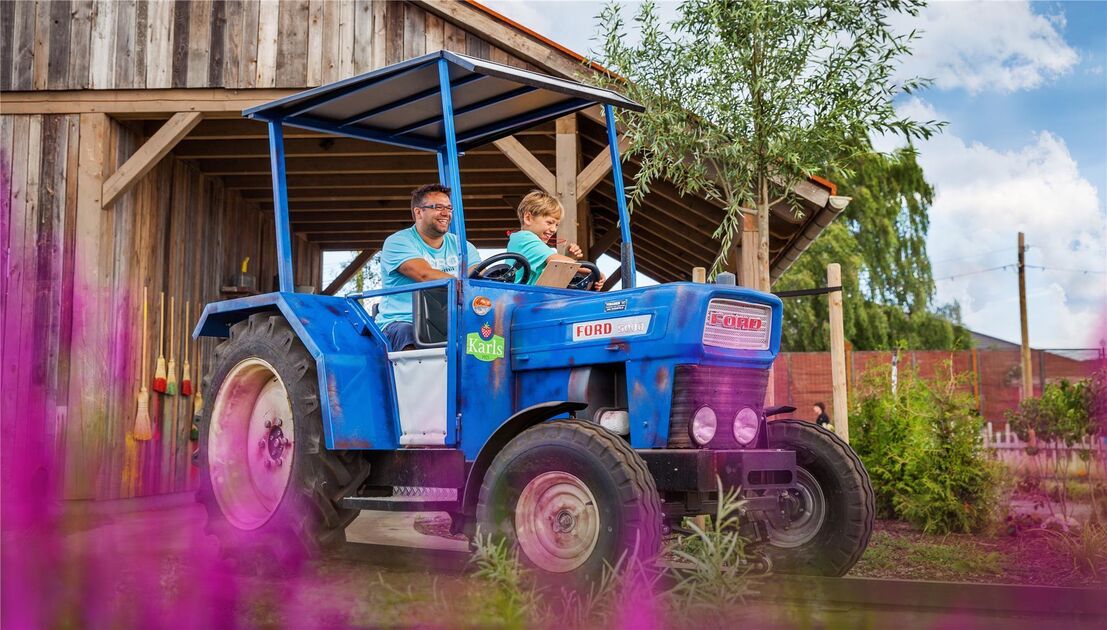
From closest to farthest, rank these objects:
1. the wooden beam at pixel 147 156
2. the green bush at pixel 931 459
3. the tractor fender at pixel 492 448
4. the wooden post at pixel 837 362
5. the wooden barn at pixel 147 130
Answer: the tractor fender at pixel 492 448, the green bush at pixel 931 459, the wooden post at pixel 837 362, the wooden barn at pixel 147 130, the wooden beam at pixel 147 156

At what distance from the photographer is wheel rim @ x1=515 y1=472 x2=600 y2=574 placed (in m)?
3.56

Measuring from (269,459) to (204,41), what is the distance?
213 inches

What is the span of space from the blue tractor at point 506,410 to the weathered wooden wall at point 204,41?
378 centimetres

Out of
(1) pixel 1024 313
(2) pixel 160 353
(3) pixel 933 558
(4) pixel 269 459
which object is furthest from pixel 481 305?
(1) pixel 1024 313

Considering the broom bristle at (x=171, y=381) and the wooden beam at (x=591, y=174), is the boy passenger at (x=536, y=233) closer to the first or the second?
the wooden beam at (x=591, y=174)

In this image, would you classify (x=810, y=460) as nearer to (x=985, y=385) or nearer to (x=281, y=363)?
(x=281, y=363)

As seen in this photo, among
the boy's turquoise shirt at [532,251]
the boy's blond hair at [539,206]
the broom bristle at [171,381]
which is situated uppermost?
the boy's blond hair at [539,206]

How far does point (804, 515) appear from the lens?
14.6 feet

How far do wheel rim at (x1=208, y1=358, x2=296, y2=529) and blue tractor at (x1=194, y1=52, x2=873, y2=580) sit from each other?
10mm

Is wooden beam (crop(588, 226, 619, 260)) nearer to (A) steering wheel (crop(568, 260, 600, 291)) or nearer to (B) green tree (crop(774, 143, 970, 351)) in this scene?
(A) steering wheel (crop(568, 260, 600, 291))

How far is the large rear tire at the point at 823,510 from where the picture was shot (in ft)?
14.1

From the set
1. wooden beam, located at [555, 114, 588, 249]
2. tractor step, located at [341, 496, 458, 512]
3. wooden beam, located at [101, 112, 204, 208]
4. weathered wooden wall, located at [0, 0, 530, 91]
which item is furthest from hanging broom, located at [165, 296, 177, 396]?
tractor step, located at [341, 496, 458, 512]

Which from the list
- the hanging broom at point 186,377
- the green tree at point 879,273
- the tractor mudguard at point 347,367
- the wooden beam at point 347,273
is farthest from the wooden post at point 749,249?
the green tree at point 879,273

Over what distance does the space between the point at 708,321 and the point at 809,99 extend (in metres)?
3.46
